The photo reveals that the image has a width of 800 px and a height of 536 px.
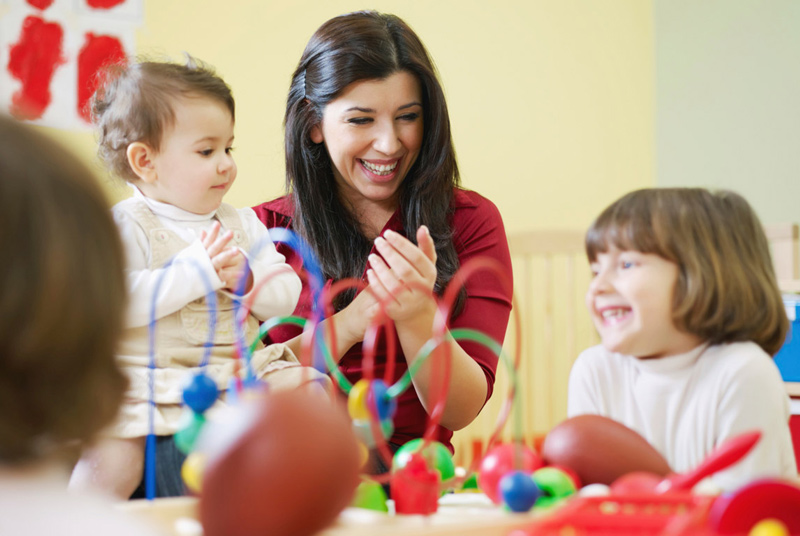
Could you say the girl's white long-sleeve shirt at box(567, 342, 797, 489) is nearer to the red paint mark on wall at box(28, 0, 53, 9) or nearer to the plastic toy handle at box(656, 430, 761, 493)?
the plastic toy handle at box(656, 430, 761, 493)

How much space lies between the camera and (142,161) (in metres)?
1.17

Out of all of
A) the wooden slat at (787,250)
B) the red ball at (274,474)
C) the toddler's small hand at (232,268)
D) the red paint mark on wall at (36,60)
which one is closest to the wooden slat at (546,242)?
the wooden slat at (787,250)

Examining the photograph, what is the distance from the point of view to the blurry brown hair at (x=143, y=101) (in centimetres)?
116

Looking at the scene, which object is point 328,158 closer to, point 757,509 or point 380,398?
point 380,398

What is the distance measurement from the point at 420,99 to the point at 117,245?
92 cm

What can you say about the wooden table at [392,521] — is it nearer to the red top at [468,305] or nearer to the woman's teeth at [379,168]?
the red top at [468,305]

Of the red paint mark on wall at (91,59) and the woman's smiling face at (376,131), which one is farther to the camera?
the red paint mark on wall at (91,59)

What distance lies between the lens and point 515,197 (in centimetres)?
273

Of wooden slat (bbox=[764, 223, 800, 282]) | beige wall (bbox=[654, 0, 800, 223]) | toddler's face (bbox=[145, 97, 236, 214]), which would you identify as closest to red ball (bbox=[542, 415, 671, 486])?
toddler's face (bbox=[145, 97, 236, 214])

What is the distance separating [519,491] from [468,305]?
0.70 meters

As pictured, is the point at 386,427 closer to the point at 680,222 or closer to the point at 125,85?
the point at 680,222

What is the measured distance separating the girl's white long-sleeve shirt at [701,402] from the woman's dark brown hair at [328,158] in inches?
17.7

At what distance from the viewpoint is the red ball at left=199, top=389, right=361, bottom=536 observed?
1.70ft

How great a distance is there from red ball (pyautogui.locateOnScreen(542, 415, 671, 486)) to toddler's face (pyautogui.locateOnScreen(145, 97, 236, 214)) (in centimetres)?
64
